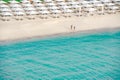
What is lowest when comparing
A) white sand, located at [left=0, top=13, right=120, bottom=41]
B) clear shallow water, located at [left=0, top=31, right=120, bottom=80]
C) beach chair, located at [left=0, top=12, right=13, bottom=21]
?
clear shallow water, located at [left=0, top=31, right=120, bottom=80]

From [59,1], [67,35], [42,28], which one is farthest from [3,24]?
[59,1]

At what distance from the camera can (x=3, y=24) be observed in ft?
76.9

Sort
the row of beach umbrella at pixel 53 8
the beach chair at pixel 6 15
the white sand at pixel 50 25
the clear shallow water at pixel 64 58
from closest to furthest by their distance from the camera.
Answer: the clear shallow water at pixel 64 58 → the white sand at pixel 50 25 → the beach chair at pixel 6 15 → the row of beach umbrella at pixel 53 8

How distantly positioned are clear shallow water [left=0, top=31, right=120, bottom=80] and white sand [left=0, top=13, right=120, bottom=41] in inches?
30.6

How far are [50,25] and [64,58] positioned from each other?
426cm

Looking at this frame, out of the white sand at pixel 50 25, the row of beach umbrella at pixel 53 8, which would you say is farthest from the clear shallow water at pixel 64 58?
the row of beach umbrella at pixel 53 8

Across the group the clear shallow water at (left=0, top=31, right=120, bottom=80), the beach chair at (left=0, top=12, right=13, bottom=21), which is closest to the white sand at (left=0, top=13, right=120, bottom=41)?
the beach chair at (left=0, top=12, right=13, bottom=21)

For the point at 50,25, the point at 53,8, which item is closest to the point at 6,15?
the point at 50,25

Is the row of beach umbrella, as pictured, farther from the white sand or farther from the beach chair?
the white sand

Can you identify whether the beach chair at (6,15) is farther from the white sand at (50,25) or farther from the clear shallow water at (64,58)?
the clear shallow water at (64,58)

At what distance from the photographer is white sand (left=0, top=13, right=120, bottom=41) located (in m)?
23.2

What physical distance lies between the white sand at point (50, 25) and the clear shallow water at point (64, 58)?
2.55 feet

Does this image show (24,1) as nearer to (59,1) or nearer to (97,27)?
(59,1)

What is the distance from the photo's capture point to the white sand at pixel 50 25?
76.2ft
